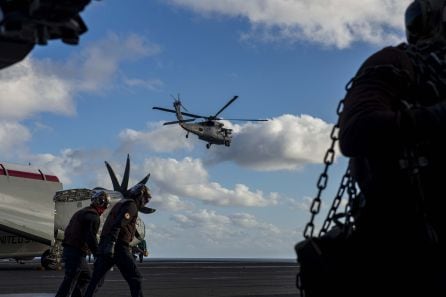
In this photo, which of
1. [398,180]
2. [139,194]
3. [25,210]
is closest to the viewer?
[398,180]

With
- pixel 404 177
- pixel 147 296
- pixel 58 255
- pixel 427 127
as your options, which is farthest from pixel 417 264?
pixel 58 255

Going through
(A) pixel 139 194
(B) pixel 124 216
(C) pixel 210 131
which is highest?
(C) pixel 210 131

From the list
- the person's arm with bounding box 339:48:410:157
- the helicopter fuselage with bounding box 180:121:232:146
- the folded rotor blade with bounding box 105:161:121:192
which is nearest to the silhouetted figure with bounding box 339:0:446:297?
the person's arm with bounding box 339:48:410:157

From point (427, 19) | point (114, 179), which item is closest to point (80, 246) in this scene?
point (427, 19)

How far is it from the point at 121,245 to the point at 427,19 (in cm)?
855

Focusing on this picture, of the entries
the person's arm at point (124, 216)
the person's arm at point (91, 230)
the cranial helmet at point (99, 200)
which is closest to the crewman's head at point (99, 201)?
the cranial helmet at point (99, 200)

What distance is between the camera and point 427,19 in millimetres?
2375

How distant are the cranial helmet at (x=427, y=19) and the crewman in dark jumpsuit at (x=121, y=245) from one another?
821 cm

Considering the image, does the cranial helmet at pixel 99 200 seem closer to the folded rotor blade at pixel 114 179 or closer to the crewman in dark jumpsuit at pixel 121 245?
the crewman in dark jumpsuit at pixel 121 245

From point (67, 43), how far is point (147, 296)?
1200 centimetres

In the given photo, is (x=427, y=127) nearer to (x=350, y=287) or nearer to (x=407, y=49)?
(x=407, y=49)

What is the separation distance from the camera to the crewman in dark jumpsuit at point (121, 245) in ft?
32.8

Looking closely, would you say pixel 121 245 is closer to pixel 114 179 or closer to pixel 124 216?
pixel 124 216

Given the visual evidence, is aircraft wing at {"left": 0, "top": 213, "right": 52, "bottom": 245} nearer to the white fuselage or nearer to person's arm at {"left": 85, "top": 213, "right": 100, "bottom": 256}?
the white fuselage
